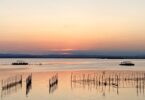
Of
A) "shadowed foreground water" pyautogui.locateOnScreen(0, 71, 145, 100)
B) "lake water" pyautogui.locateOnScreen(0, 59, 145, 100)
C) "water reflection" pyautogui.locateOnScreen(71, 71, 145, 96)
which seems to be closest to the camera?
"shadowed foreground water" pyautogui.locateOnScreen(0, 71, 145, 100)

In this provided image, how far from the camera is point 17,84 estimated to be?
5288 centimetres

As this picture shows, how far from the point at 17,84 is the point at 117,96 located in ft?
70.5

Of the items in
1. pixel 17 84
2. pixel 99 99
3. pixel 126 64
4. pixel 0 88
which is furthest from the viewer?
pixel 126 64

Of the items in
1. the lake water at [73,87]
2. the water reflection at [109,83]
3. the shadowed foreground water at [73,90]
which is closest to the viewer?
the shadowed foreground water at [73,90]

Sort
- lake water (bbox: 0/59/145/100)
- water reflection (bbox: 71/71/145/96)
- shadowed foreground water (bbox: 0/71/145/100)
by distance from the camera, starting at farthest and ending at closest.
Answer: water reflection (bbox: 71/71/145/96) → lake water (bbox: 0/59/145/100) → shadowed foreground water (bbox: 0/71/145/100)

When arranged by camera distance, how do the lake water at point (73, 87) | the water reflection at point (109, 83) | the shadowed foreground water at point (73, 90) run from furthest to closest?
the water reflection at point (109, 83) < the lake water at point (73, 87) < the shadowed foreground water at point (73, 90)

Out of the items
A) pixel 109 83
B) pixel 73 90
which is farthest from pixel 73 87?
pixel 109 83

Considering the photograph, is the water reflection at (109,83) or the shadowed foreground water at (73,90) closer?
the shadowed foreground water at (73,90)

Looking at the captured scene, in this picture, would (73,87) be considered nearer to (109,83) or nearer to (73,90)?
(73,90)

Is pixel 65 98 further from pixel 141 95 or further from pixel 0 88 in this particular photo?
pixel 0 88

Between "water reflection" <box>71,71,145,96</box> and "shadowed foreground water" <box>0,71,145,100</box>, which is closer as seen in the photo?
"shadowed foreground water" <box>0,71,145,100</box>

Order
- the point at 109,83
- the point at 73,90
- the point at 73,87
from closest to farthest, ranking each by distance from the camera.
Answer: the point at 73,90 → the point at 73,87 → the point at 109,83

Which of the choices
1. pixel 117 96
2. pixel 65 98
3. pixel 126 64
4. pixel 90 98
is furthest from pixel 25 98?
pixel 126 64

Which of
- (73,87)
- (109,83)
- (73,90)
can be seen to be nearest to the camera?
(73,90)
